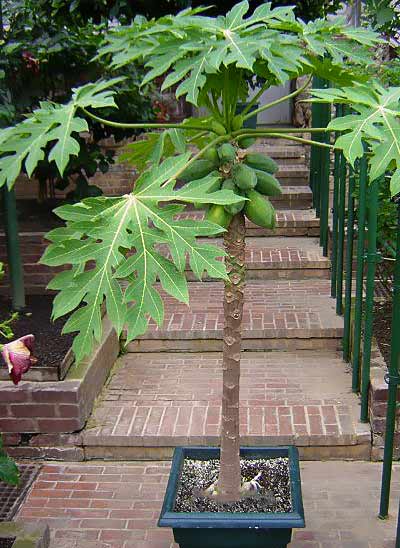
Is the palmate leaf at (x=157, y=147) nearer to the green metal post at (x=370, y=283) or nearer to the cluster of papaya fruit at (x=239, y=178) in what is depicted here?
the cluster of papaya fruit at (x=239, y=178)

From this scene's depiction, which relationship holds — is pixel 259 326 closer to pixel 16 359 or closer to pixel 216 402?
pixel 216 402

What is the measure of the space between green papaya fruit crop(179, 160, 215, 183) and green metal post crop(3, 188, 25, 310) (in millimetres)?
2727

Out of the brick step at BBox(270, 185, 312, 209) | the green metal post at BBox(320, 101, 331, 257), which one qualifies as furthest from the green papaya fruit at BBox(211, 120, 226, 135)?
the brick step at BBox(270, 185, 312, 209)

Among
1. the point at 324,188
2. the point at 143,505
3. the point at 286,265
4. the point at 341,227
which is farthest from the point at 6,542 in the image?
the point at 324,188

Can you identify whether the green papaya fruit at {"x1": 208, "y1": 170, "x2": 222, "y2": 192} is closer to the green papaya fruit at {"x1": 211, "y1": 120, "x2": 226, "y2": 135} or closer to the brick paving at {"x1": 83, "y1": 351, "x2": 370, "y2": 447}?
the green papaya fruit at {"x1": 211, "y1": 120, "x2": 226, "y2": 135}

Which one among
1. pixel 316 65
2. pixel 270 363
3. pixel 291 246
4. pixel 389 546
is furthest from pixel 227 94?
pixel 291 246

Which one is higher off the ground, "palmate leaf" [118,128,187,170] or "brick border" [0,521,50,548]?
"palmate leaf" [118,128,187,170]

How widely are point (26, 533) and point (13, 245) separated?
2.44 metres

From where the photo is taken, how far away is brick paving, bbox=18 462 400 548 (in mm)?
3107

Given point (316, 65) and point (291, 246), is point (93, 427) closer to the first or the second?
point (316, 65)

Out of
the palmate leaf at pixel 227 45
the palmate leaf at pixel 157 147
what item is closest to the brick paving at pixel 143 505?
the palmate leaf at pixel 157 147

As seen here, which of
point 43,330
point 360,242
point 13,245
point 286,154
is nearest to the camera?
point 360,242

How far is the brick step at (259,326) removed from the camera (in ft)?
15.8

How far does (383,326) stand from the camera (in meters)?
4.67
